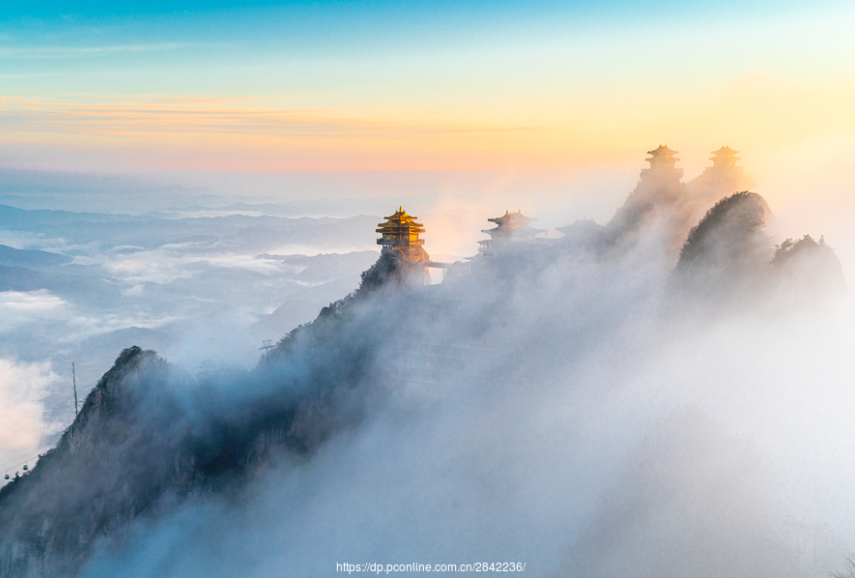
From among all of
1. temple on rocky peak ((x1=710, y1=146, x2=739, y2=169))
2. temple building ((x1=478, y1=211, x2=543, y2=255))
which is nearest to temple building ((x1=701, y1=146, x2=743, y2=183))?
temple on rocky peak ((x1=710, y1=146, x2=739, y2=169))

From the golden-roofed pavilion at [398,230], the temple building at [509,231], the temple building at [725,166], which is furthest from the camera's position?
the temple building at [509,231]

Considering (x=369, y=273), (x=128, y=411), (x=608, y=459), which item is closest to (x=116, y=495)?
(x=128, y=411)

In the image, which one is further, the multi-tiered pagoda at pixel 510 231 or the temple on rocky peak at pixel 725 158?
the multi-tiered pagoda at pixel 510 231

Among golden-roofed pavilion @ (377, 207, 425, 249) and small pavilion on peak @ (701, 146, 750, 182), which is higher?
small pavilion on peak @ (701, 146, 750, 182)

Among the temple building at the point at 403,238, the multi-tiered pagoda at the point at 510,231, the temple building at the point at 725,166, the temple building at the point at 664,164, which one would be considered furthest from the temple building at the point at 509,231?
the temple building at the point at 725,166

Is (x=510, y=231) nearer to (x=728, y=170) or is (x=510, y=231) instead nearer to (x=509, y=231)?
(x=509, y=231)

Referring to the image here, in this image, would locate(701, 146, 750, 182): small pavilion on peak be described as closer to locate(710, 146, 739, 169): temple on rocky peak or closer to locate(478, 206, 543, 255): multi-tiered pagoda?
locate(710, 146, 739, 169): temple on rocky peak

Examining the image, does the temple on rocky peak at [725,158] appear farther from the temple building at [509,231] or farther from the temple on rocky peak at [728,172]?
the temple building at [509,231]
